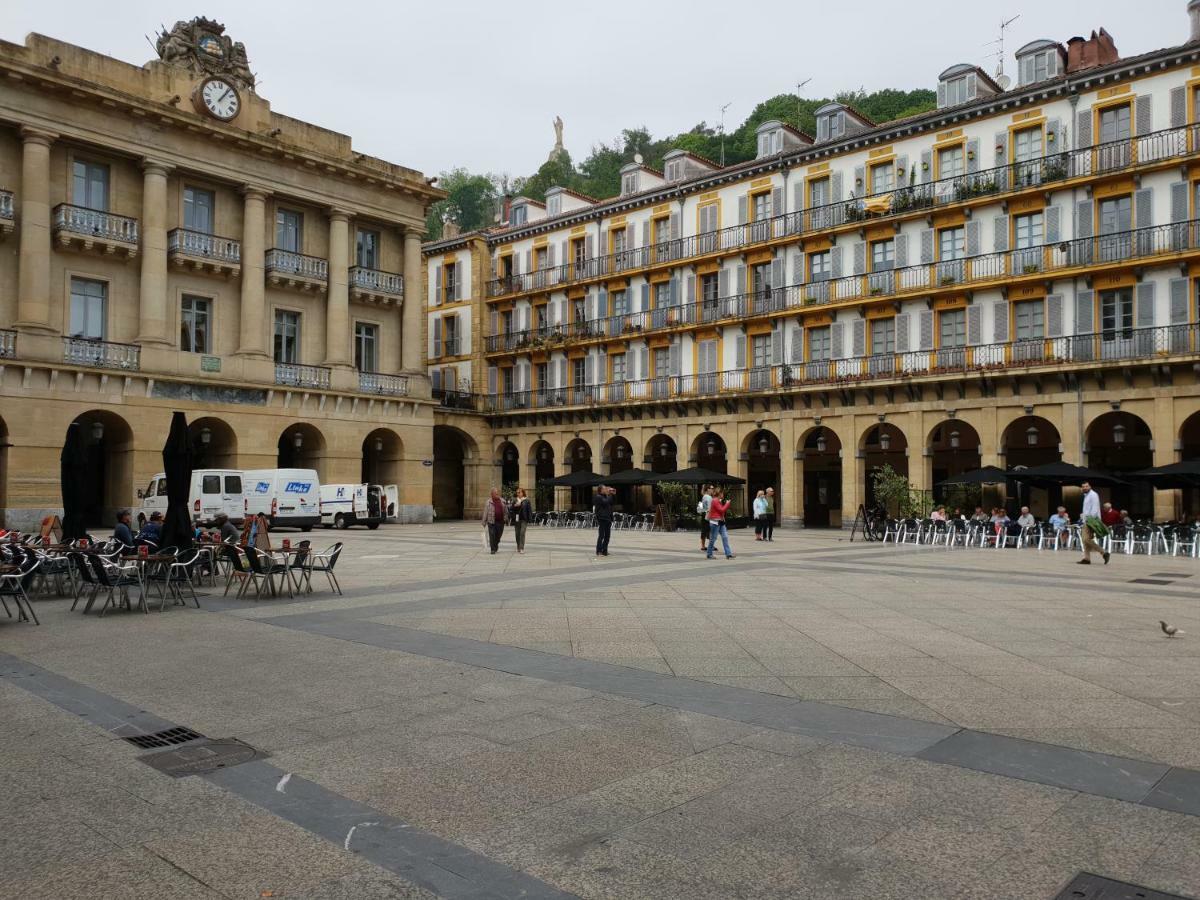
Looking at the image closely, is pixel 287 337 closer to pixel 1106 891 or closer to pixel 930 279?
pixel 930 279

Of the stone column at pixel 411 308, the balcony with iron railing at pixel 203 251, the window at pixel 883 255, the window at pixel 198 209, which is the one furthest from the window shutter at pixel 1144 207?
the window at pixel 198 209

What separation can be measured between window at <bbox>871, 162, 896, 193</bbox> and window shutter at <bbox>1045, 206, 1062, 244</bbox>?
610 centimetres

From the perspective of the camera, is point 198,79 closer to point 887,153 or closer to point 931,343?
point 887,153

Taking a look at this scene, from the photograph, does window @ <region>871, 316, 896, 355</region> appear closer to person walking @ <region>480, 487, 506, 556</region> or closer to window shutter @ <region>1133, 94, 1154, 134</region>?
window shutter @ <region>1133, 94, 1154, 134</region>

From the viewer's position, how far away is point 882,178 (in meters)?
36.1

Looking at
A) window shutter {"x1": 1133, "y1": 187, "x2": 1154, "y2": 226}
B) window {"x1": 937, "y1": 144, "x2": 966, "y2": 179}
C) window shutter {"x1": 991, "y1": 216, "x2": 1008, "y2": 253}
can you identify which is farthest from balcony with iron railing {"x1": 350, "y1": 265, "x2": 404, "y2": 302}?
window shutter {"x1": 1133, "y1": 187, "x2": 1154, "y2": 226}

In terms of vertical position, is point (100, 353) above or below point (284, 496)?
above

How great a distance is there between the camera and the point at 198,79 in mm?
36500

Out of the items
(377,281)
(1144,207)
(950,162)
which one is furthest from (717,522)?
(377,281)

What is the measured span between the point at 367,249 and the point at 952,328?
26.1m

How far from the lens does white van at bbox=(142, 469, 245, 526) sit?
Result: 31.0 m

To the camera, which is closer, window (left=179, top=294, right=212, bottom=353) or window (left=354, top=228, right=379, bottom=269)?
window (left=179, top=294, right=212, bottom=353)

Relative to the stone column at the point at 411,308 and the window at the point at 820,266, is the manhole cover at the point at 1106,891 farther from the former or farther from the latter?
the stone column at the point at 411,308

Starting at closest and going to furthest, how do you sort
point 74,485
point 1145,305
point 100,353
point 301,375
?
1. point 74,485
2. point 1145,305
3. point 100,353
4. point 301,375
